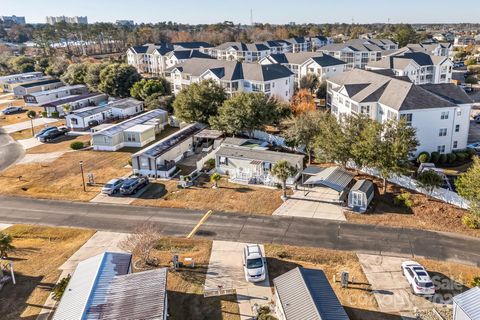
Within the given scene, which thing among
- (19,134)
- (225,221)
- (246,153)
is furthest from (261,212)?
(19,134)

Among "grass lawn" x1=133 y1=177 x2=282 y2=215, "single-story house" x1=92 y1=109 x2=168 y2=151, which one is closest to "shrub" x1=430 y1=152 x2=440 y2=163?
"grass lawn" x1=133 y1=177 x2=282 y2=215

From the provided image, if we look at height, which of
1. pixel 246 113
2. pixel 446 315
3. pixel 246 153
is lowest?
pixel 446 315

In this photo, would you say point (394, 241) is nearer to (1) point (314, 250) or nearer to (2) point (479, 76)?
(1) point (314, 250)

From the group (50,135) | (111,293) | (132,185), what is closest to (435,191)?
(132,185)

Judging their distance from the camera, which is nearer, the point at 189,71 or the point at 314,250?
the point at 314,250

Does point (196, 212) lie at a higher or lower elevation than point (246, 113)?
lower

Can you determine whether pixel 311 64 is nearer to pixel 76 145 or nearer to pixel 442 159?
pixel 442 159

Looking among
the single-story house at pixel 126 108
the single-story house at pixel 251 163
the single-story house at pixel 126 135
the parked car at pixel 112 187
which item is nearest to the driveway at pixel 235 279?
the single-story house at pixel 251 163
